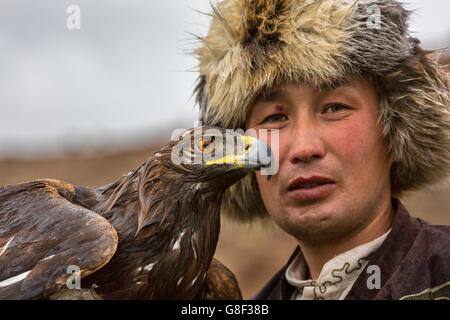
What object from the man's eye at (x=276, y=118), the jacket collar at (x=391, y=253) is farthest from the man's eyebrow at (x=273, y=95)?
the jacket collar at (x=391, y=253)

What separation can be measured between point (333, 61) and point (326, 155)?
604 mm

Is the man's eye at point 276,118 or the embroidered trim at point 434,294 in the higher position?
the man's eye at point 276,118

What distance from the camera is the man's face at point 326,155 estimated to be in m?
3.20

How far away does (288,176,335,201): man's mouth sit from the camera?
3.21 metres

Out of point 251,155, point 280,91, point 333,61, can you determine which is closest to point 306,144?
point 280,91

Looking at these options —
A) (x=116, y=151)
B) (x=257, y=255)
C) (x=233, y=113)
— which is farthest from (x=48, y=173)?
(x=233, y=113)

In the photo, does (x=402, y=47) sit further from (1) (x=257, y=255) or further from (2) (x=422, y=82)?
(1) (x=257, y=255)

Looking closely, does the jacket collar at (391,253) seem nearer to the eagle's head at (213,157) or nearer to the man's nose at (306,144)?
the man's nose at (306,144)

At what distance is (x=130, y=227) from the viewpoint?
250cm

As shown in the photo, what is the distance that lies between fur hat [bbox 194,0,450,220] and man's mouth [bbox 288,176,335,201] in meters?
0.56

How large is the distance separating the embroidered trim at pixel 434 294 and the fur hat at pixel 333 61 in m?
0.98

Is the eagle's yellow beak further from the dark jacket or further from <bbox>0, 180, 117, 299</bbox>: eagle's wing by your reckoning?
the dark jacket

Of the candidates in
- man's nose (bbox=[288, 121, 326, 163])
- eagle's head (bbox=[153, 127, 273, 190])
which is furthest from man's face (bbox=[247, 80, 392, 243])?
eagle's head (bbox=[153, 127, 273, 190])
